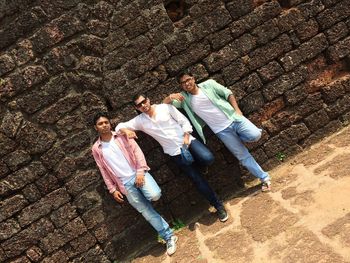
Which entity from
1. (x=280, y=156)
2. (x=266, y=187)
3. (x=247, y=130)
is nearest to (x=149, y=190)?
(x=247, y=130)

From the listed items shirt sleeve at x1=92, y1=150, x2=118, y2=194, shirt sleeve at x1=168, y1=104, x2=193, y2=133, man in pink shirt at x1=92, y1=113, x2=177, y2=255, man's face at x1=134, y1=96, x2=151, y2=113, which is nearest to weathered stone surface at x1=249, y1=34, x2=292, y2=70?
shirt sleeve at x1=168, y1=104, x2=193, y2=133

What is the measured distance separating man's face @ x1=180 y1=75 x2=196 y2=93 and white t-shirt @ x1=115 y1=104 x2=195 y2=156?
0.27m

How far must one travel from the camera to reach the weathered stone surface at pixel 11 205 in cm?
491

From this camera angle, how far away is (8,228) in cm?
496

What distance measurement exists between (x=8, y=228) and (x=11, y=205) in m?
0.27

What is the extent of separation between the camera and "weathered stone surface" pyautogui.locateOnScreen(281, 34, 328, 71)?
5492 mm

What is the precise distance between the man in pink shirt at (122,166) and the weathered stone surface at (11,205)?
3.13ft

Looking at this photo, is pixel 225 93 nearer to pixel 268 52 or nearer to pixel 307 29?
pixel 268 52

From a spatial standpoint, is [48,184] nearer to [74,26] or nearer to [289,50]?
[74,26]

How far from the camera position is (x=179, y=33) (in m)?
5.14

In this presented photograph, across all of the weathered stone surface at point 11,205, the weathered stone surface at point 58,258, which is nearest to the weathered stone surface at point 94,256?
the weathered stone surface at point 58,258

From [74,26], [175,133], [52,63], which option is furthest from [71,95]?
[175,133]

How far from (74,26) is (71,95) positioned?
746mm

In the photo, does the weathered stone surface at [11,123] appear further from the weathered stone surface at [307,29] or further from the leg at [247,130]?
the weathered stone surface at [307,29]
